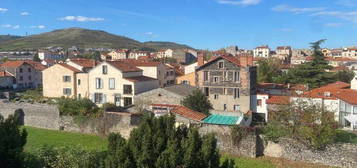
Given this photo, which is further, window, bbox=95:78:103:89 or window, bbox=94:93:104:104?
window, bbox=94:93:104:104

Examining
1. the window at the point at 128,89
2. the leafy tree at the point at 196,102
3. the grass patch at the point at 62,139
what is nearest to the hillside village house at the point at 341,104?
the leafy tree at the point at 196,102

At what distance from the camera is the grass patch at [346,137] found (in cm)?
2705

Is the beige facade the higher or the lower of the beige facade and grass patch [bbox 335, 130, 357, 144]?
the higher

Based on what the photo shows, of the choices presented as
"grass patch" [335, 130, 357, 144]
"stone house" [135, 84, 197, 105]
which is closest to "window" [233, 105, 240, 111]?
"stone house" [135, 84, 197, 105]

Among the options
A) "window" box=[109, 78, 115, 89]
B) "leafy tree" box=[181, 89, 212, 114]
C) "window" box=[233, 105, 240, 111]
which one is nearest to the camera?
"leafy tree" box=[181, 89, 212, 114]

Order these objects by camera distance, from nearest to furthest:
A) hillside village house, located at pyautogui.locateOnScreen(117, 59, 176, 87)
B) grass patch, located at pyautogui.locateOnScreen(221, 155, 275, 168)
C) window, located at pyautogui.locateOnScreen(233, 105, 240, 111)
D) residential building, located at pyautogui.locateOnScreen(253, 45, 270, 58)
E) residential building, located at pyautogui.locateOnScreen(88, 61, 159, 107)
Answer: grass patch, located at pyautogui.locateOnScreen(221, 155, 275, 168), window, located at pyautogui.locateOnScreen(233, 105, 240, 111), residential building, located at pyautogui.locateOnScreen(88, 61, 159, 107), hillside village house, located at pyautogui.locateOnScreen(117, 59, 176, 87), residential building, located at pyautogui.locateOnScreen(253, 45, 270, 58)

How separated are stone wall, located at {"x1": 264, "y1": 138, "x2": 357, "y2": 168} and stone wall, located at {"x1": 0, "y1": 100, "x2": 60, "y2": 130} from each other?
21.0 meters

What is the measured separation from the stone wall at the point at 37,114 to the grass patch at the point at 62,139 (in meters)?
1.33

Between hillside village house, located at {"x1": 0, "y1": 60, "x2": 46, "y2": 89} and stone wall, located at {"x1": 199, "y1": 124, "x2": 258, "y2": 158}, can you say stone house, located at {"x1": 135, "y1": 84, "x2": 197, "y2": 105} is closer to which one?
stone wall, located at {"x1": 199, "y1": 124, "x2": 258, "y2": 158}

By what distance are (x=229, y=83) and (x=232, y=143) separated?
483 inches

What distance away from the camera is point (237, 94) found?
38469 mm

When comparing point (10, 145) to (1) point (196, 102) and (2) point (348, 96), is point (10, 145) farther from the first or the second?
(2) point (348, 96)

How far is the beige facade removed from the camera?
160ft

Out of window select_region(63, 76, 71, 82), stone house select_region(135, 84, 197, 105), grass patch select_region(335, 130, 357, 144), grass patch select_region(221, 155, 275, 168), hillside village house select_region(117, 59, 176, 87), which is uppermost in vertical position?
hillside village house select_region(117, 59, 176, 87)
